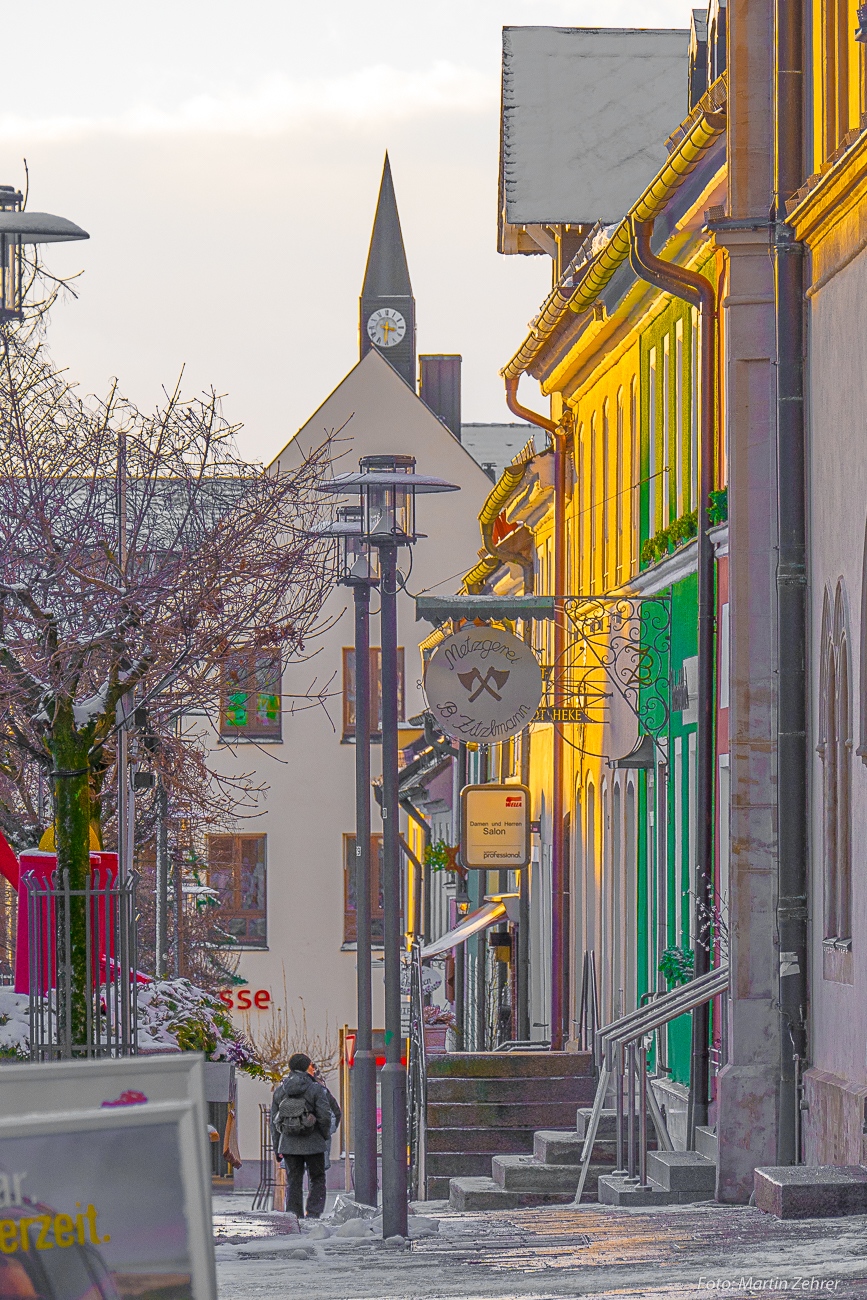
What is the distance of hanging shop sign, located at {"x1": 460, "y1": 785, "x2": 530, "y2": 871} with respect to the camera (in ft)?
94.7

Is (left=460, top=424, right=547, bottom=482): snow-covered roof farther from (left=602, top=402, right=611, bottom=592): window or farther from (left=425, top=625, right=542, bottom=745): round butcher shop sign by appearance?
(left=425, top=625, right=542, bottom=745): round butcher shop sign

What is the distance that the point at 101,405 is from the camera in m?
17.5

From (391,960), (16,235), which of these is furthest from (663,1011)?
(16,235)

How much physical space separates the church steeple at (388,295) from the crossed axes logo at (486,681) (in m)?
58.4

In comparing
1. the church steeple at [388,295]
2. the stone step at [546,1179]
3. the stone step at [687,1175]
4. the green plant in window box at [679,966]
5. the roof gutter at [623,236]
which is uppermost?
the church steeple at [388,295]

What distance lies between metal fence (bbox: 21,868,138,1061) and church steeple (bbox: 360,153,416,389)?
66465mm

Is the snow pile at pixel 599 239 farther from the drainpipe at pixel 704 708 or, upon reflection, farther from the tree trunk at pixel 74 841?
the tree trunk at pixel 74 841

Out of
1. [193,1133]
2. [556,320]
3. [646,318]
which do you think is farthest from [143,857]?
[193,1133]

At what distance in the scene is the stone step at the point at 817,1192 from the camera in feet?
33.1

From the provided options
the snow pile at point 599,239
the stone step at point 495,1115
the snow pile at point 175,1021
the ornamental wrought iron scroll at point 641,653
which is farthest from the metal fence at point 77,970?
the snow pile at point 599,239

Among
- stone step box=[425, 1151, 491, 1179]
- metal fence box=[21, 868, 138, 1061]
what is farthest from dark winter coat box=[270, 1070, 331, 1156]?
metal fence box=[21, 868, 138, 1061]

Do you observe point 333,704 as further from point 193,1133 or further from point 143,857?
point 193,1133

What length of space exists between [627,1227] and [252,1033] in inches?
1648

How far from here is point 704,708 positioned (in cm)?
1772
